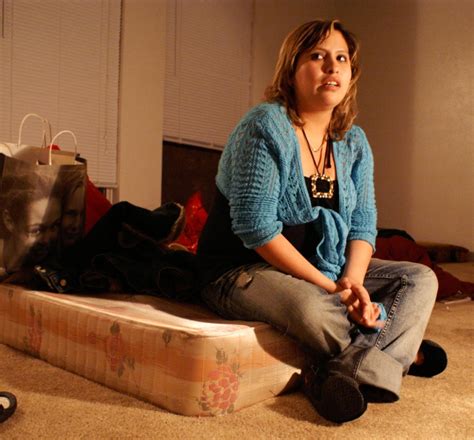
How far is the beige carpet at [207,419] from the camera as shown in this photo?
0.97 metres

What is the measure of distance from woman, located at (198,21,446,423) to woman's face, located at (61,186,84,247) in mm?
409

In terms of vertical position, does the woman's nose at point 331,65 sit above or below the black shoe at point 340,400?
above

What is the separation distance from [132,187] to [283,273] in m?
2.69

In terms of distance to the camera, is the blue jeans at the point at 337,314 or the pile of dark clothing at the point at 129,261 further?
the pile of dark clothing at the point at 129,261

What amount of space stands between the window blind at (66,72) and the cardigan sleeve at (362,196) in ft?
7.69

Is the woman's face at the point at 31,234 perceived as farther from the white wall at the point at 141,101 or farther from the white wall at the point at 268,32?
the white wall at the point at 268,32

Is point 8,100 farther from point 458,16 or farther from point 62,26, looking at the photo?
point 458,16

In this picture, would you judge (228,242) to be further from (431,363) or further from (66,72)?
(66,72)

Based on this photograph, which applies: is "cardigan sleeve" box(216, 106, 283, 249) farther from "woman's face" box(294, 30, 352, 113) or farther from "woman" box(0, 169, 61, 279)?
"woman" box(0, 169, 61, 279)

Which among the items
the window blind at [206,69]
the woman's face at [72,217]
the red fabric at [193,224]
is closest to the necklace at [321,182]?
the woman's face at [72,217]

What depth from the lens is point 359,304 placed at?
1174mm

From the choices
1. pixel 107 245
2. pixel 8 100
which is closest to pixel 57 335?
pixel 107 245

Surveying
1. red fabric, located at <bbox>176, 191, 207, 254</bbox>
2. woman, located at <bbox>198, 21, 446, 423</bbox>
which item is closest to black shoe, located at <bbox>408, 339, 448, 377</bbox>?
woman, located at <bbox>198, 21, 446, 423</bbox>

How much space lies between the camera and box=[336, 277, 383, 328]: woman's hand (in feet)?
3.81
